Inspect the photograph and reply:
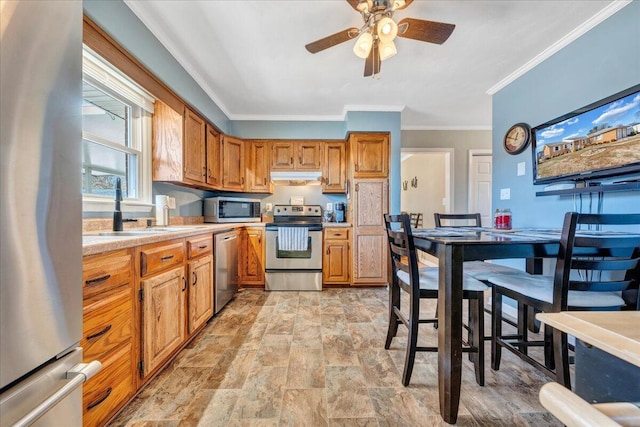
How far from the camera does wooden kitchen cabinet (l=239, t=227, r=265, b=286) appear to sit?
10.9 ft

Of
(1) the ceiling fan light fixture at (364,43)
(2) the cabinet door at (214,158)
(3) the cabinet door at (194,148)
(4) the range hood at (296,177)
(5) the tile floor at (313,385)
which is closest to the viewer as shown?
(5) the tile floor at (313,385)

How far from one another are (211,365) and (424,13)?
284 centimetres

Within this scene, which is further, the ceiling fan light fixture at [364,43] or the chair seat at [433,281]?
the ceiling fan light fixture at [364,43]

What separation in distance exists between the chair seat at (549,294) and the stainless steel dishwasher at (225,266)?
7.33 feet

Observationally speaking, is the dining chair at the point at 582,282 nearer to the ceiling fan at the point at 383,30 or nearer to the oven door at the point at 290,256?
the ceiling fan at the point at 383,30

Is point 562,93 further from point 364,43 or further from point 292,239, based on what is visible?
point 292,239

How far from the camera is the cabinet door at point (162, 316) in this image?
1.39 meters

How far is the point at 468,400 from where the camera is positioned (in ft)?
4.48

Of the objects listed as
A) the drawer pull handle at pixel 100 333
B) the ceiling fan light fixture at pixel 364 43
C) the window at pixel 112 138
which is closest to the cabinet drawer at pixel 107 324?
the drawer pull handle at pixel 100 333

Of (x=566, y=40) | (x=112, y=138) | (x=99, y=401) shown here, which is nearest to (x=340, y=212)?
(x=112, y=138)

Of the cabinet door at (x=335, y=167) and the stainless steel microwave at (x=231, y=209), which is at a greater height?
the cabinet door at (x=335, y=167)

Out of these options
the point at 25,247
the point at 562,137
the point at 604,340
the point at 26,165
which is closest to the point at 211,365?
the point at 25,247

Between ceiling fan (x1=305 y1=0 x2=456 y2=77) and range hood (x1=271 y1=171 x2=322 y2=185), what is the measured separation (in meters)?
1.94

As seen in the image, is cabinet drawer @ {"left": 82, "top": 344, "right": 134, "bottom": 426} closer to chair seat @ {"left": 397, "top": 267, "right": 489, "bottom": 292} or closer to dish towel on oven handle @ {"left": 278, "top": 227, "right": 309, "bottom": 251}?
chair seat @ {"left": 397, "top": 267, "right": 489, "bottom": 292}
